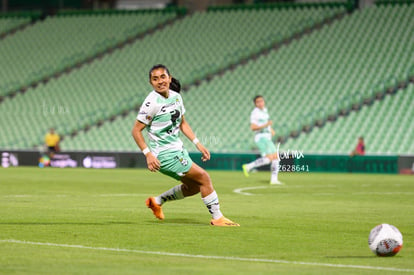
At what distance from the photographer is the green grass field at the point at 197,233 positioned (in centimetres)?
813

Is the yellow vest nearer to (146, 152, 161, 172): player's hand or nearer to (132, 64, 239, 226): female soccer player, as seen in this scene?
(132, 64, 239, 226): female soccer player

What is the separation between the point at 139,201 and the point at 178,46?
27437mm

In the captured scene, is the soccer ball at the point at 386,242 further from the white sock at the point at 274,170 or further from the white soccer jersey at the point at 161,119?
the white sock at the point at 274,170

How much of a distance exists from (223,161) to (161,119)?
74.7ft

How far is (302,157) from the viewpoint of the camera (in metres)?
31.8

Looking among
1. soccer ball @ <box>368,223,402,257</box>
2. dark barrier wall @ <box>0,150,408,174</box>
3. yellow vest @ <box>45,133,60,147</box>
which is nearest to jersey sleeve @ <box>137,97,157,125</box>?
soccer ball @ <box>368,223,402,257</box>

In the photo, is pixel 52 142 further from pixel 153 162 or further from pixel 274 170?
pixel 153 162

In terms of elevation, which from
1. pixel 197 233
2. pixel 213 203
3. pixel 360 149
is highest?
pixel 360 149

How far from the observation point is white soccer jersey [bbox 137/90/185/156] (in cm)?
1182

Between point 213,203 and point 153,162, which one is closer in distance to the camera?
point 153,162

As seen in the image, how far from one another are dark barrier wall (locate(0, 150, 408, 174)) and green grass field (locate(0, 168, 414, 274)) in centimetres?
1014

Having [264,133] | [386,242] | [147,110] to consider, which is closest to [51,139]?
[264,133]

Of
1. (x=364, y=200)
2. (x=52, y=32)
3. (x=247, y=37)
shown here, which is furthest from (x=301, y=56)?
(x=364, y=200)

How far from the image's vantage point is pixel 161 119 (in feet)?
39.1
